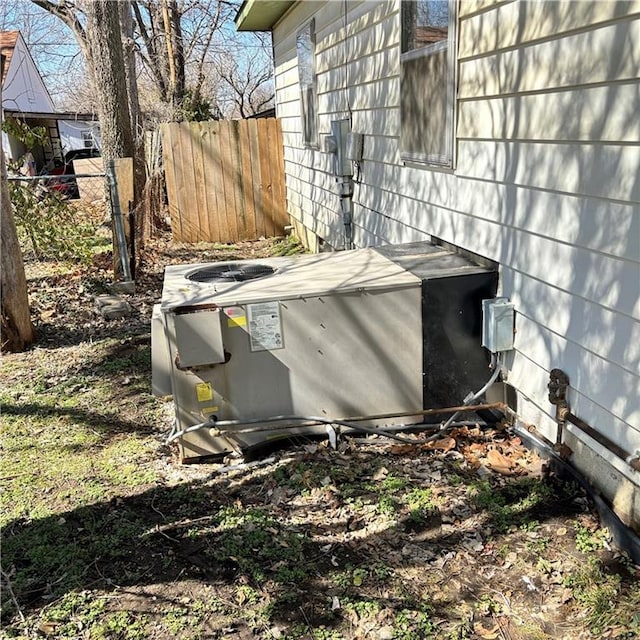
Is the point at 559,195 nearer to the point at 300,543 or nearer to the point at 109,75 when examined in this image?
the point at 300,543

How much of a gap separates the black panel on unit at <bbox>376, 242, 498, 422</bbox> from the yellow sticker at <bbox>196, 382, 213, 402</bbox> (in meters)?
1.25

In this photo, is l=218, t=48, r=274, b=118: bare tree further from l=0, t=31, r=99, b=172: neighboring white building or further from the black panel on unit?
the black panel on unit

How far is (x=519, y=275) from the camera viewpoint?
3252mm

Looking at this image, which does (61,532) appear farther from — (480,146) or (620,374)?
(480,146)

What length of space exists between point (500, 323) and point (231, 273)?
167 centimetres

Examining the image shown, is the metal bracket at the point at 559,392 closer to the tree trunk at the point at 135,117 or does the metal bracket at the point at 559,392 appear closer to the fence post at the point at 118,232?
the fence post at the point at 118,232

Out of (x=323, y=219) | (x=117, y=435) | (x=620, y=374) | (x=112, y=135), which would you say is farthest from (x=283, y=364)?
(x=112, y=135)

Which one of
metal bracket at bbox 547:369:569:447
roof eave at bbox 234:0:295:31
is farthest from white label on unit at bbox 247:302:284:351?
roof eave at bbox 234:0:295:31

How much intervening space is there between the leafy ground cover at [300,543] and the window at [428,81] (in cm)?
192

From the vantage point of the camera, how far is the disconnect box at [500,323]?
132 inches

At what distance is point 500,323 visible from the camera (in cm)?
337

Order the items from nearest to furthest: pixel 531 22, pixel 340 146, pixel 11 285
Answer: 1. pixel 531 22
2. pixel 11 285
3. pixel 340 146

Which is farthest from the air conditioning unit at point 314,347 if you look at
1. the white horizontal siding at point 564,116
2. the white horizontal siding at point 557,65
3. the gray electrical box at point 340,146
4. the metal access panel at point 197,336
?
the gray electrical box at point 340,146

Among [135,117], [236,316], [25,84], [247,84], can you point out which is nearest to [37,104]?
[25,84]
